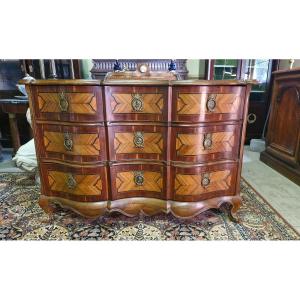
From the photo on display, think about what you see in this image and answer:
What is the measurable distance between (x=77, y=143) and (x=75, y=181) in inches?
10.6

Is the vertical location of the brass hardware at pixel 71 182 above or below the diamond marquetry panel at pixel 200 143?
below

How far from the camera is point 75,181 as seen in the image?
5.12 ft

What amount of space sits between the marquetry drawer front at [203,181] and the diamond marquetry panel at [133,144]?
0.61 ft

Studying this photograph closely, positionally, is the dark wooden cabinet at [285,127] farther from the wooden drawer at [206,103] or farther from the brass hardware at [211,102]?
the brass hardware at [211,102]

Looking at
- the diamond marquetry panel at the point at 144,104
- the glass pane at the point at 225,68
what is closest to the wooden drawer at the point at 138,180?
the diamond marquetry panel at the point at 144,104

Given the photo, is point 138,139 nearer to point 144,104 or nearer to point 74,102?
point 144,104

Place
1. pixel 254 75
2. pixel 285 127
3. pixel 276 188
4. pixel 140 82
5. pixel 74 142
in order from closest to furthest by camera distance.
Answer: pixel 140 82 → pixel 74 142 → pixel 276 188 → pixel 285 127 → pixel 254 75

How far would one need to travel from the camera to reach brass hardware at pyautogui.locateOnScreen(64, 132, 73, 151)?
1473mm

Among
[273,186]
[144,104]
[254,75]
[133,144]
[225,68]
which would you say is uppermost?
[225,68]

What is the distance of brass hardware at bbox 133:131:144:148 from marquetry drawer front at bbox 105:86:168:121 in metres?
0.09

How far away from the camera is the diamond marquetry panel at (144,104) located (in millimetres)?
1404

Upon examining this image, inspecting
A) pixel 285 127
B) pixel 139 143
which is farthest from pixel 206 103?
pixel 285 127

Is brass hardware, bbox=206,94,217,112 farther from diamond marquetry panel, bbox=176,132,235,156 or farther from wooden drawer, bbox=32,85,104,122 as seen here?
wooden drawer, bbox=32,85,104,122
